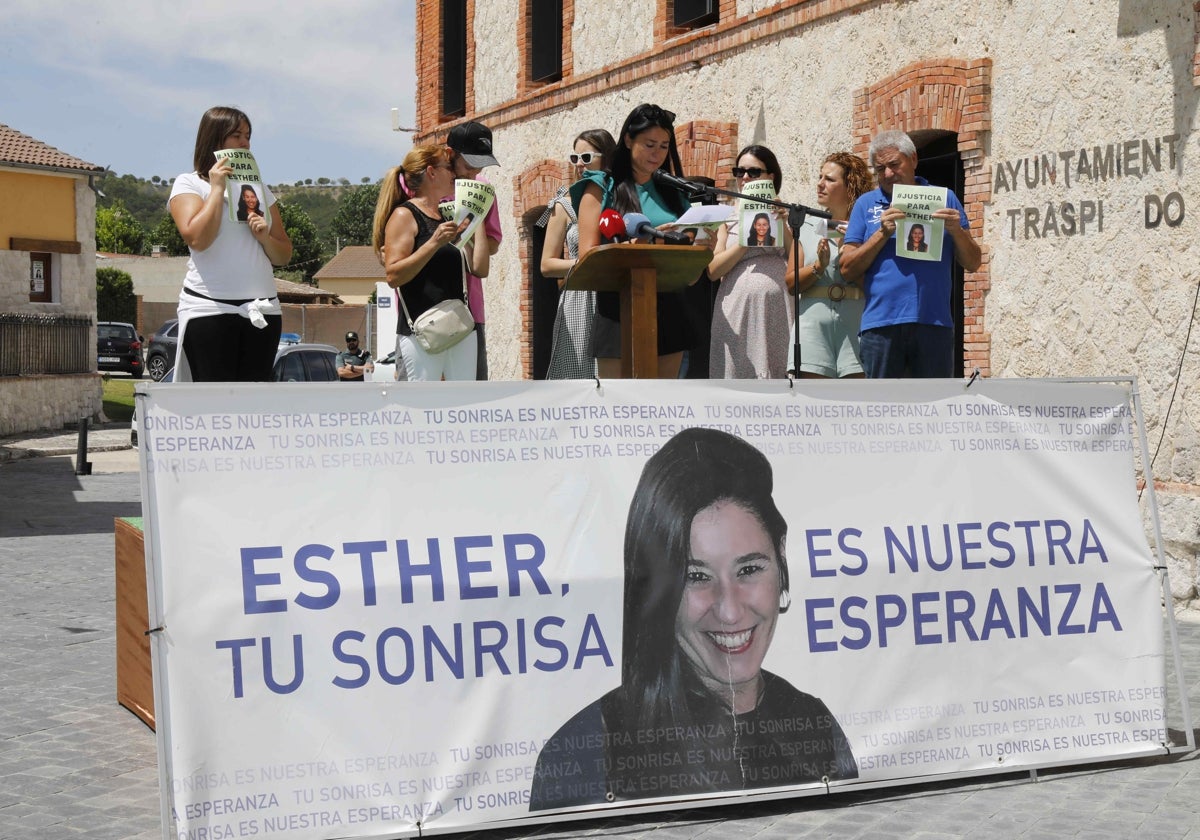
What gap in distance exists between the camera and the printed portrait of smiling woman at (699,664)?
14.4 ft

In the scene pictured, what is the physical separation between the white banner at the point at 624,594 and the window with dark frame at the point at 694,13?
368 inches

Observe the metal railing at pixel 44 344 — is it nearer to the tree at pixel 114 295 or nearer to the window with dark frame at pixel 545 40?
the window with dark frame at pixel 545 40

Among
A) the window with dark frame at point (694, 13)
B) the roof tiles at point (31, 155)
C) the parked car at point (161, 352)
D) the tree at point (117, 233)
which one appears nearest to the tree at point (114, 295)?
A: the parked car at point (161, 352)

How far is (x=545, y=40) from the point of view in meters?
17.2

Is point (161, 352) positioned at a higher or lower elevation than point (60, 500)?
higher

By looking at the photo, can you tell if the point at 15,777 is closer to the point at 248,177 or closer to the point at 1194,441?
the point at 248,177

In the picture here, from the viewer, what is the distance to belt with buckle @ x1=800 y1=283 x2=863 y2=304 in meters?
7.33

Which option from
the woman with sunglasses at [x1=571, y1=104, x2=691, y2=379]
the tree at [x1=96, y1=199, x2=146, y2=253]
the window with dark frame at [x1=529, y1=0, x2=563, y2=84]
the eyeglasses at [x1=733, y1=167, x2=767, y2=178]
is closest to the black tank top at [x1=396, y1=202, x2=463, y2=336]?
the woman with sunglasses at [x1=571, y1=104, x2=691, y2=379]

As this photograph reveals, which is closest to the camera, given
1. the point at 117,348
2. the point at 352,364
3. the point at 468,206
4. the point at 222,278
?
the point at 222,278

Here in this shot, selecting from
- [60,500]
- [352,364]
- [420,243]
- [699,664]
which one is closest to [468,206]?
[420,243]

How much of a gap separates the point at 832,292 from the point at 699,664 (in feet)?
10.6

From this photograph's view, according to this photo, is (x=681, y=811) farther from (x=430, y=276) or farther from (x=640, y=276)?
(x=430, y=276)

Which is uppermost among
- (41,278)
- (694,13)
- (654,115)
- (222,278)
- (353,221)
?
(353,221)

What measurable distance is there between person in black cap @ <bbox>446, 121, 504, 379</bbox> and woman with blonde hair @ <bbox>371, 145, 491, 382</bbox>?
4.3 inches
